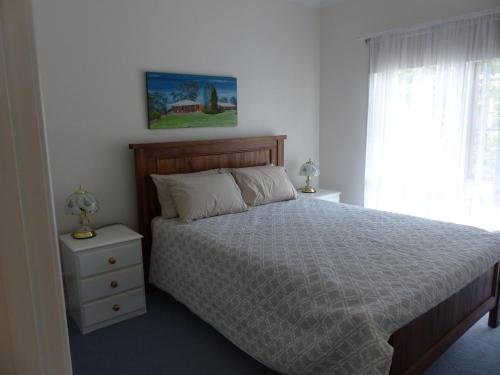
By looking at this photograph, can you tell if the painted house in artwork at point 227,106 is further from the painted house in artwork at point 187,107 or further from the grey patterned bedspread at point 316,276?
the grey patterned bedspread at point 316,276

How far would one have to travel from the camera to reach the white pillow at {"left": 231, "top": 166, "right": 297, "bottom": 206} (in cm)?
330

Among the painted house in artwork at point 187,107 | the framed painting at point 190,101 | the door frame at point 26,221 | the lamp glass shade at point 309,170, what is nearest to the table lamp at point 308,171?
the lamp glass shade at point 309,170

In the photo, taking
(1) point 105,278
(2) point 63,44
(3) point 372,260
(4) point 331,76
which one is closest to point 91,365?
(1) point 105,278

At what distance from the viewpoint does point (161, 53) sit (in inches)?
124

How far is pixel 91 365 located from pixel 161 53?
235 centimetres

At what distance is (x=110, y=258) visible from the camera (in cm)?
258

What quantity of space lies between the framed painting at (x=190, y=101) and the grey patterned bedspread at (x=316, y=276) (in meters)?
0.92

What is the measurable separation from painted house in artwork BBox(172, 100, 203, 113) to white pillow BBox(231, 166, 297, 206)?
2.10 ft

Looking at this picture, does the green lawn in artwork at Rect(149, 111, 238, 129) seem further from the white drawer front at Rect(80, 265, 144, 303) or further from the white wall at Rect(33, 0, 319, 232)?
the white drawer front at Rect(80, 265, 144, 303)

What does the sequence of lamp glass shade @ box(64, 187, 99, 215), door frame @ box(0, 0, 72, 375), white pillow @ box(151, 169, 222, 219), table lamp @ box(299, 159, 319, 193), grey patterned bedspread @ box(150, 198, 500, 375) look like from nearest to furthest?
door frame @ box(0, 0, 72, 375) < grey patterned bedspread @ box(150, 198, 500, 375) < lamp glass shade @ box(64, 187, 99, 215) < white pillow @ box(151, 169, 222, 219) < table lamp @ box(299, 159, 319, 193)

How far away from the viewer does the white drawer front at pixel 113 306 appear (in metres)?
2.54

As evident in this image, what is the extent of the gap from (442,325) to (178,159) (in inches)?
88.9

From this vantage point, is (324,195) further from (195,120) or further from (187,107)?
(187,107)

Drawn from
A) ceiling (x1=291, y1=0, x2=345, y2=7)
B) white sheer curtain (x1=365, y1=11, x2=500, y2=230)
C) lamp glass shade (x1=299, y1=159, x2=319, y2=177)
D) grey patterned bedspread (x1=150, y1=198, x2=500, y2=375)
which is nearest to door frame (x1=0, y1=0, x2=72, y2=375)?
grey patterned bedspread (x1=150, y1=198, x2=500, y2=375)
